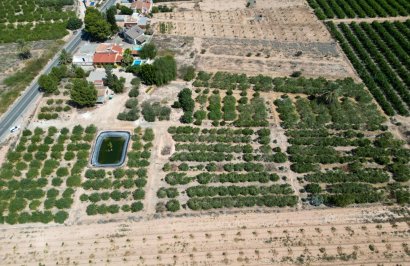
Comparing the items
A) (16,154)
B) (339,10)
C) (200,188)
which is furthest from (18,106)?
(339,10)

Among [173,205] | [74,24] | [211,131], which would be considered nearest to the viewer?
[173,205]

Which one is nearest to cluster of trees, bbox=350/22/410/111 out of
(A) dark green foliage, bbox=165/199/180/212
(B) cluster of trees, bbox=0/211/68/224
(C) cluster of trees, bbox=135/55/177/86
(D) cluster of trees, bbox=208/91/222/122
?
(D) cluster of trees, bbox=208/91/222/122

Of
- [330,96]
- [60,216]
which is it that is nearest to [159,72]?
[60,216]

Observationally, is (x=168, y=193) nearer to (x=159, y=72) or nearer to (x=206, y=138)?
(x=206, y=138)

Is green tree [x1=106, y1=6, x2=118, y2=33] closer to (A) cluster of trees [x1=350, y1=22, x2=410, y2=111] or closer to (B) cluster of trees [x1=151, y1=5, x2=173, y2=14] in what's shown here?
(B) cluster of trees [x1=151, y1=5, x2=173, y2=14]

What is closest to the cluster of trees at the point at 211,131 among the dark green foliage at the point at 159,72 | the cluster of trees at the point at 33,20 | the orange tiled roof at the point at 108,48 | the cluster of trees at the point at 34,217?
the dark green foliage at the point at 159,72

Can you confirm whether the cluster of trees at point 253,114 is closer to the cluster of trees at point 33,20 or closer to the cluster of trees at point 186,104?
the cluster of trees at point 186,104
